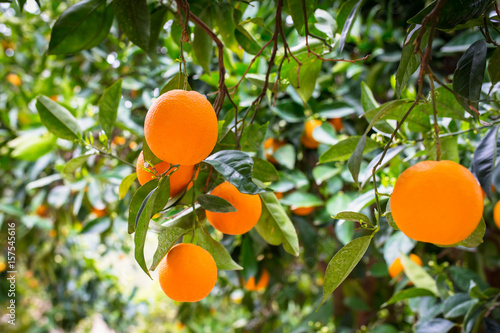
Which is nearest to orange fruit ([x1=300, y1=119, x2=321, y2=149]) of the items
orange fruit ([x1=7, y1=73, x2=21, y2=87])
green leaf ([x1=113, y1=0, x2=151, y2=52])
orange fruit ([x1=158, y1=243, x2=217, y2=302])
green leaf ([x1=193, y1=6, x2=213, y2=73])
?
green leaf ([x1=193, y1=6, x2=213, y2=73])

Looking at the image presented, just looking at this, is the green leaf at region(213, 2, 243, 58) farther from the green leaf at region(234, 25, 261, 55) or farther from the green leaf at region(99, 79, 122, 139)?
the green leaf at region(99, 79, 122, 139)

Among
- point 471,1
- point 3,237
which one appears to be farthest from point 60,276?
point 471,1

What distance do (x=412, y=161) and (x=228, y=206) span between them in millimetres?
490

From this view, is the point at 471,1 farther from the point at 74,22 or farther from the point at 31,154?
the point at 31,154

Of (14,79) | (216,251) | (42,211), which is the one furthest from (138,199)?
(14,79)

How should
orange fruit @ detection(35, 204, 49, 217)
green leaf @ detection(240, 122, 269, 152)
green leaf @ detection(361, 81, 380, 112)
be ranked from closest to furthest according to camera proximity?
green leaf @ detection(240, 122, 269, 152)
green leaf @ detection(361, 81, 380, 112)
orange fruit @ detection(35, 204, 49, 217)

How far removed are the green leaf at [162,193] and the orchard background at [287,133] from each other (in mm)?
22

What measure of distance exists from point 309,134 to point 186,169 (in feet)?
1.99

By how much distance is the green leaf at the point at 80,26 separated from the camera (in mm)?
619

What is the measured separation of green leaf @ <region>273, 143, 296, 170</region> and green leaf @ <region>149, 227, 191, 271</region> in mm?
473

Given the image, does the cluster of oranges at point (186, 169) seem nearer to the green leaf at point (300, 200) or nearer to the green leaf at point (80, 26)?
the green leaf at point (80, 26)

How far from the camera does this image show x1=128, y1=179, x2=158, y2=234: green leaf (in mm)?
427

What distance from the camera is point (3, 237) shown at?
1846mm

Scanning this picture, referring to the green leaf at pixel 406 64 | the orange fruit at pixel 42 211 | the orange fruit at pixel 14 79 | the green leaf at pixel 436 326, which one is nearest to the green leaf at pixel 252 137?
the green leaf at pixel 406 64
